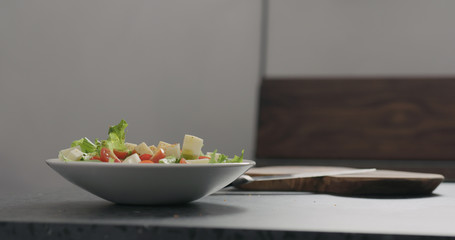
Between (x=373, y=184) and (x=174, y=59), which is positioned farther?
(x=174, y=59)

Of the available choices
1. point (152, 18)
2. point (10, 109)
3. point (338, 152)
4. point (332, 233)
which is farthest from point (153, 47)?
point (332, 233)

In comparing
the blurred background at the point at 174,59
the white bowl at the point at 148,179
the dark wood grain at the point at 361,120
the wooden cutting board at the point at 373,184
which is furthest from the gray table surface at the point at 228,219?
the blurred background at the point at 174,59

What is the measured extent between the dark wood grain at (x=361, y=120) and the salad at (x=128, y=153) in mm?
2093

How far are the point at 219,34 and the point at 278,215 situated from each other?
2669 mm

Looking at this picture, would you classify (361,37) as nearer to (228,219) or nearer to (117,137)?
(117,137)

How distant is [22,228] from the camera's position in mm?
633

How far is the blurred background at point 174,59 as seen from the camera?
3.18 m

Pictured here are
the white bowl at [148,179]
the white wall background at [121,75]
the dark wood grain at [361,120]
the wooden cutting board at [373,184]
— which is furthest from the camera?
Result: the white wall background at [121,75]

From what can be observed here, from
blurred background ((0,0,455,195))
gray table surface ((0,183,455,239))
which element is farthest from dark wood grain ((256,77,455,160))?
gray table surface ((0,183,455,239))

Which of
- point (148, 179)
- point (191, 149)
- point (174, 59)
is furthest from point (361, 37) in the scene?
point (148, 179)

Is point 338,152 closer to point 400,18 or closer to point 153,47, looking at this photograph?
point 400,18

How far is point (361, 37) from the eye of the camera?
3.20m

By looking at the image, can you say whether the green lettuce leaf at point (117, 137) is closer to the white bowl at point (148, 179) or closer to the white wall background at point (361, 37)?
the white bowl at point (148, 179)

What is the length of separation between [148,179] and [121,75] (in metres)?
2.79
